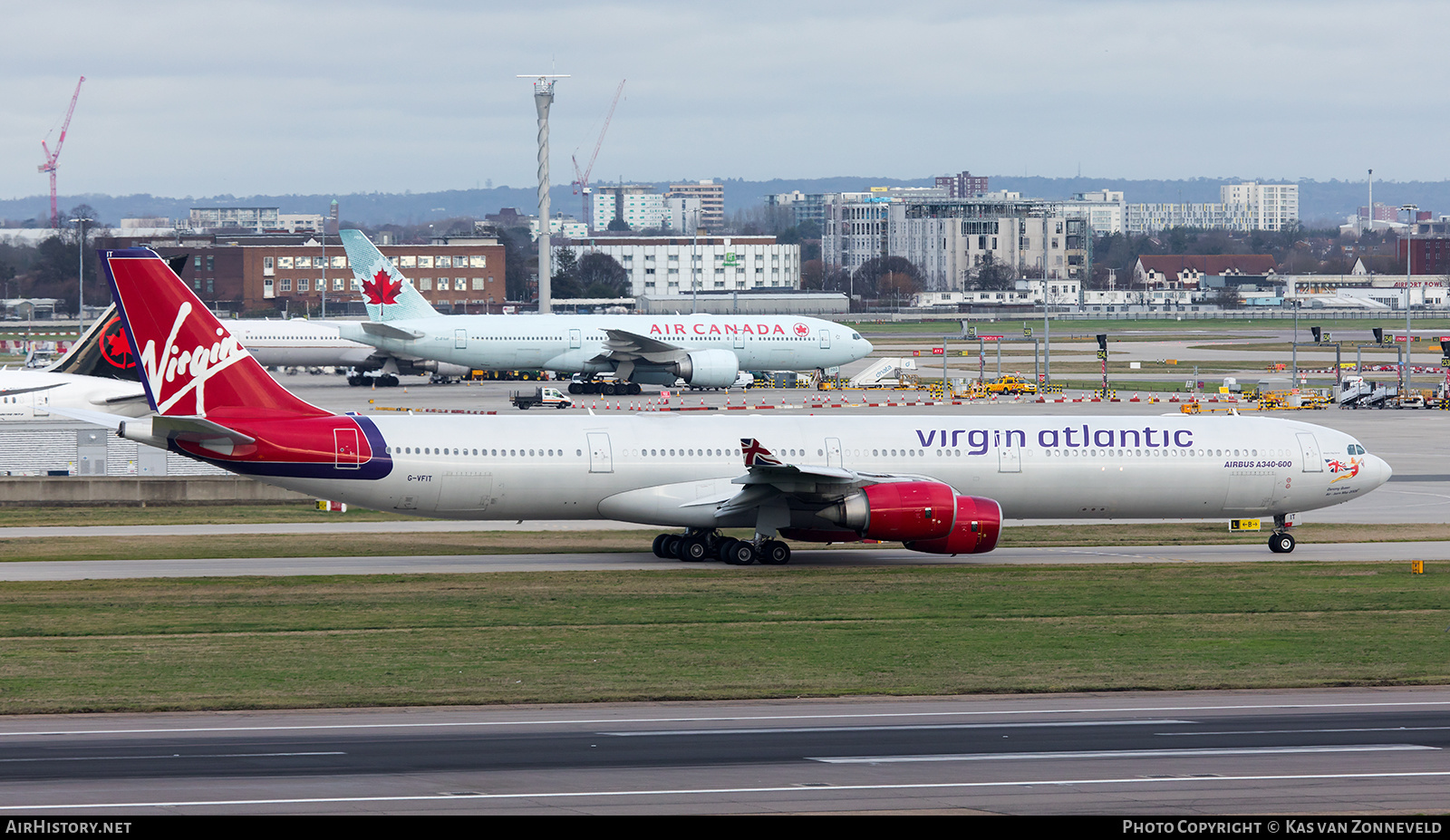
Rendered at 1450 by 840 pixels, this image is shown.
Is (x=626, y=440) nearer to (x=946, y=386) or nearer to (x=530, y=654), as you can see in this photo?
(x=530, y=654)

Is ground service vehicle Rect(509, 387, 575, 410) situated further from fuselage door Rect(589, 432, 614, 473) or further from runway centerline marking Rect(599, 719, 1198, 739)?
runway centerline marking Rect(599, 719, 1198, 739)

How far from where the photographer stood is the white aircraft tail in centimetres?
9250

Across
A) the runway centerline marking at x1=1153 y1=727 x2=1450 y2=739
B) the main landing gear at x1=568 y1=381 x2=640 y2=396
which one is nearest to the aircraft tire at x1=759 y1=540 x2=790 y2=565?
the runway centerline marking at x1=1153 y1=727 x2=1450 y2=739

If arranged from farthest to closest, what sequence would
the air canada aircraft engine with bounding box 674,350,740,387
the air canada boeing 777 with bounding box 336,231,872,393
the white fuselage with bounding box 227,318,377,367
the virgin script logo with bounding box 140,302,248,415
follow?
the white fuselage with bounding box 227,318,377,367, the air canada boeing 777 with bounding box 336,231,872,393, the air canada aircraft engine with bounding box 674,350,740,387, the virgin script logo with bounding box 140,302,248,415

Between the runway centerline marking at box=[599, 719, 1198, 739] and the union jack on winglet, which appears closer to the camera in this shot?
the runway centerline marking at box=[599, 719, 1198, 739]

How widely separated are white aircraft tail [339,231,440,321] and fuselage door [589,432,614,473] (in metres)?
57.8

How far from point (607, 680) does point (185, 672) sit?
21.9 feet

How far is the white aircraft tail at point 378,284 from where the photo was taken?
92.5 meters

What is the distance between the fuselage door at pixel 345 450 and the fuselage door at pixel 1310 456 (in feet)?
78.1

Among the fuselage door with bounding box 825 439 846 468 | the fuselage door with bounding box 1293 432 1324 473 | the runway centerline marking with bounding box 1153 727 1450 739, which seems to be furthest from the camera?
the fuselage door with bounding box 1293 432 1324 473

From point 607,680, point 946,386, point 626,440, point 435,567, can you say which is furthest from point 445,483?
point 946,386

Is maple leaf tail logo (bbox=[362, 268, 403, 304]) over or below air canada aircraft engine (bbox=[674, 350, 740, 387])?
over

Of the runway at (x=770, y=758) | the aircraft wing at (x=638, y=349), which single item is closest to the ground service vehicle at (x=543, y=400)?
the aircraft wing at (x=638, y=349)

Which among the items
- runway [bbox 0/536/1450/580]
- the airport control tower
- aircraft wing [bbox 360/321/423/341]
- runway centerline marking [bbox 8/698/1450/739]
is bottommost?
runway [bbox 0/536/1450/580]
